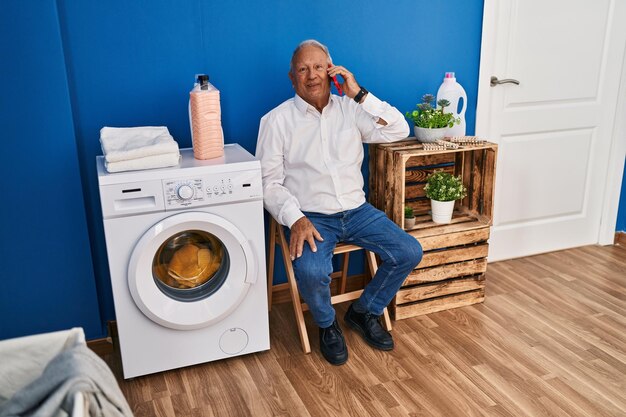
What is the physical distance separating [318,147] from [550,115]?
1519mm

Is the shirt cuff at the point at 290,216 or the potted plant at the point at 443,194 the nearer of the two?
the shirt cuff at the point at 290,216

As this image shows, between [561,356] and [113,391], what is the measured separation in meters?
1.91

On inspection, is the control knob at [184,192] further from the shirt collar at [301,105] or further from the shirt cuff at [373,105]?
the shirt cuff at [373,105]

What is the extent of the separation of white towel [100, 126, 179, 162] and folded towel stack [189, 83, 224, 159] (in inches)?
4.5

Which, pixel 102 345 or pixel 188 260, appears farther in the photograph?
pixel 102 345

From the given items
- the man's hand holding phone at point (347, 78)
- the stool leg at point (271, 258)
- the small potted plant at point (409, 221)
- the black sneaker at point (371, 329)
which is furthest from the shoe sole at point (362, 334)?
the man's hand holding phone at point (347, 78)

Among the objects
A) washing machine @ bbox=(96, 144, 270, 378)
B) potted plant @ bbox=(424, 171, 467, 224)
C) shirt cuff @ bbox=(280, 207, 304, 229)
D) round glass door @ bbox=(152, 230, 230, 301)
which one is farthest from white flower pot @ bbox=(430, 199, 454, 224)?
round glass door @ bbox=(152, 230, 230, 301)

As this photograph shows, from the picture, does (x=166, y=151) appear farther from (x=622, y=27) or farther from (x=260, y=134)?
(x=622, y=27)

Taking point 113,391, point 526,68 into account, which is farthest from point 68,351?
point 526,68

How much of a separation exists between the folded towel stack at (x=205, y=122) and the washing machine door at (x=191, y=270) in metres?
0.29

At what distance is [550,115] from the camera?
326 centimetres

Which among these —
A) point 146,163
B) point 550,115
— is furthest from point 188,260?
point 550,115

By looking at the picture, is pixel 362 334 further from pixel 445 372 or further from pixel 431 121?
pixel 431 121

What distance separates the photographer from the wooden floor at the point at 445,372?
2.13 meters
